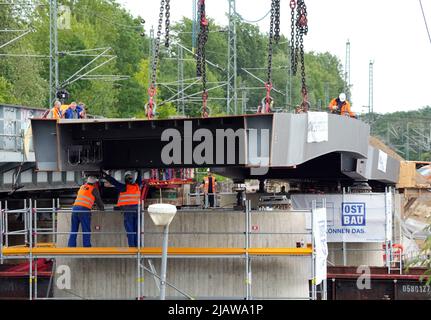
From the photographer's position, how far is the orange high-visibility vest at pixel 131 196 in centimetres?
2444

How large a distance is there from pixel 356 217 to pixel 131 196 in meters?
9.98

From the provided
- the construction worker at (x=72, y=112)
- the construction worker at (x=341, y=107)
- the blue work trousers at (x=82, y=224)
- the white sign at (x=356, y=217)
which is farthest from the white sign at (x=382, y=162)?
the blue work trousers at (x=82, y=224)

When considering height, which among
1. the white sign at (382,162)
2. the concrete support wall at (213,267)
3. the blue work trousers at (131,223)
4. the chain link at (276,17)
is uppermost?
the chain link at (276,17)

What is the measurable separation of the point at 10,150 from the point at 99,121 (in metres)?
15.8

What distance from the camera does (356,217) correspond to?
32.4 metres

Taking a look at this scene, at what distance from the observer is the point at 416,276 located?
88.9ft

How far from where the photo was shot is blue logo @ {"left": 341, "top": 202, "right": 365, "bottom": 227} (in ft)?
106

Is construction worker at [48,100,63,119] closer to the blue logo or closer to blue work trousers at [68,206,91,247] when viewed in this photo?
blue work trousers at [68,206,91,247]

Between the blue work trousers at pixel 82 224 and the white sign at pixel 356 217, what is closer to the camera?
the blue work trousers at pixel 82 224

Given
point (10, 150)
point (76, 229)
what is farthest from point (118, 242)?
point (10, 150)

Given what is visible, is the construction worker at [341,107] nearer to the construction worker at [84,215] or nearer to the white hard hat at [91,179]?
the white hard hat at [91,179]

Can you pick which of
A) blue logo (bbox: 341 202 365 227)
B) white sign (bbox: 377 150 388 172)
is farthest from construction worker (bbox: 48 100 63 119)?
white sign (bbox: 377 150 388 172)

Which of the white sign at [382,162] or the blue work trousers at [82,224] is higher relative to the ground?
the white sign at [382,162]
